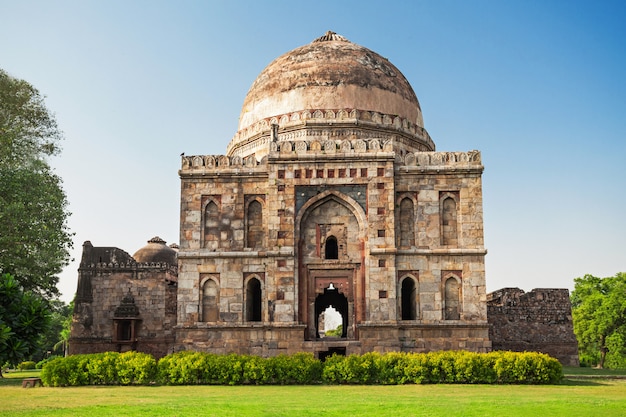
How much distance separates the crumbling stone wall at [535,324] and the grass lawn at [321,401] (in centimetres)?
1107

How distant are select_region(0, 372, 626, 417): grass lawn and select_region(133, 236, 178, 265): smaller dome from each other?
16679mm

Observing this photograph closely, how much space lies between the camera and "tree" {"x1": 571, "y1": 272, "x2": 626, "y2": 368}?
35375mm

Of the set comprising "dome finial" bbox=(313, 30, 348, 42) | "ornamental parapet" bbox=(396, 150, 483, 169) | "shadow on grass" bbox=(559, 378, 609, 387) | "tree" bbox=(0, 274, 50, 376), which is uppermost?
"dome finial" bbox=(313, 30, 348, 42)

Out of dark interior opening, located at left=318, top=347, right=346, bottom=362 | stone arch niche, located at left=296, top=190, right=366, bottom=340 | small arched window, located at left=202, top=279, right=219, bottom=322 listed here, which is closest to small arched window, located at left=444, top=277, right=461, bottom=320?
stone arch niche, located at left=296, top=190, right=366, bottom=340

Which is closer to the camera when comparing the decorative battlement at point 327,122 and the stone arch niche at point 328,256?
the stone arch niche at point 328,256

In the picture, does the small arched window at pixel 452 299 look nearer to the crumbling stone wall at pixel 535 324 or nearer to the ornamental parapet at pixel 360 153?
the ornamental parapet at pixel 360 153

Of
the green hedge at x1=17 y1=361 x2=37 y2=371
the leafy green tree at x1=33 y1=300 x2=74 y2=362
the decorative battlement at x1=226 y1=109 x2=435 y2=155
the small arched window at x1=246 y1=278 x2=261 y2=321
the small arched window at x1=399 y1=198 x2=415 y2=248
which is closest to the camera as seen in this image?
the small arched window at x1=399 y1=198 x2=415 y2=248

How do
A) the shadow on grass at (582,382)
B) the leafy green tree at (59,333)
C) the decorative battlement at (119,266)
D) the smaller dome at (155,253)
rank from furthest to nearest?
the leafy green tree at (59,333), the smaller dome at (155,253), the decorative battlement at (119,266), the shadow on grass at (582,382)

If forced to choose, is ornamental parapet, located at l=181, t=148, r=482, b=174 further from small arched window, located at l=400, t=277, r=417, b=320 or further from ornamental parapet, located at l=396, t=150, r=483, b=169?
small arched window, located at l=400, t=277, r=417, b=320

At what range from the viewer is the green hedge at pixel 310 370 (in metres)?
17.8

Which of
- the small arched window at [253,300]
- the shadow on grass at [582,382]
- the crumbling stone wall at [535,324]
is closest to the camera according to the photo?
the shadow on grass at [582,382]

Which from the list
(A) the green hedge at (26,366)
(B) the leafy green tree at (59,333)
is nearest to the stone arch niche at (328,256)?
(A) the green hedge at (26,366)

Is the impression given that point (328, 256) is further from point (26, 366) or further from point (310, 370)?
point (26, 366)

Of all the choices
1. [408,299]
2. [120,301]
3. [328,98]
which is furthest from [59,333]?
[408,299]
